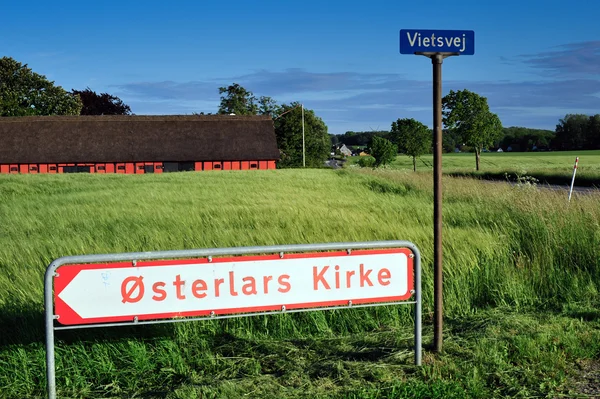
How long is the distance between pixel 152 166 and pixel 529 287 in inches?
2084

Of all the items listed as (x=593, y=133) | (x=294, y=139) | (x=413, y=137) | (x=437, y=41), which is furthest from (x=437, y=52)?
(x=593, y=133)

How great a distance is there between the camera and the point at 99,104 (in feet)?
267

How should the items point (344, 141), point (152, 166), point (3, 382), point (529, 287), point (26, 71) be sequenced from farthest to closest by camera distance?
point (344, 141) < point (26, 71) < point (152, 166) < point (529, 287) < point (3, 382)

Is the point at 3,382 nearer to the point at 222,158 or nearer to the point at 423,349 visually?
the point at 423,349

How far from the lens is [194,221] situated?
11.0 meters

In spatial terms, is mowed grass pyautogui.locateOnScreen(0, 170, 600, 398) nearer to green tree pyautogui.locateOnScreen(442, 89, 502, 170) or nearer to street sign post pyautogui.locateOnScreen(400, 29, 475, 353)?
street sign post pyautogui.locateOnScreen(400, 29, 475, 353)

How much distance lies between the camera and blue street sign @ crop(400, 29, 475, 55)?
4.41 meters

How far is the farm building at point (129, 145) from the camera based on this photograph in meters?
56.3

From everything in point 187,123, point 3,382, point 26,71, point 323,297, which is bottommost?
point 3,382

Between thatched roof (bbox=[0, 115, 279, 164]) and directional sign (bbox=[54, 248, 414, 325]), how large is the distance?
2093 inches

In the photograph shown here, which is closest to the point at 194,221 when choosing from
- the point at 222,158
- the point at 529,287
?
the point at 529,287

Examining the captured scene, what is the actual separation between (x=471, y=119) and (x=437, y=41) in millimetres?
55367

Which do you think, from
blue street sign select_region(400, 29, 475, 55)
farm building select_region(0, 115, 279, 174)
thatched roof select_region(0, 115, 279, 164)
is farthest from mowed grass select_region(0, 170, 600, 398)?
thatched roof select_region(0, 115, 279, 164)

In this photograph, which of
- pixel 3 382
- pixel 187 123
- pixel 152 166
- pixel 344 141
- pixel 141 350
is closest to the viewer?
pixel 3 382
